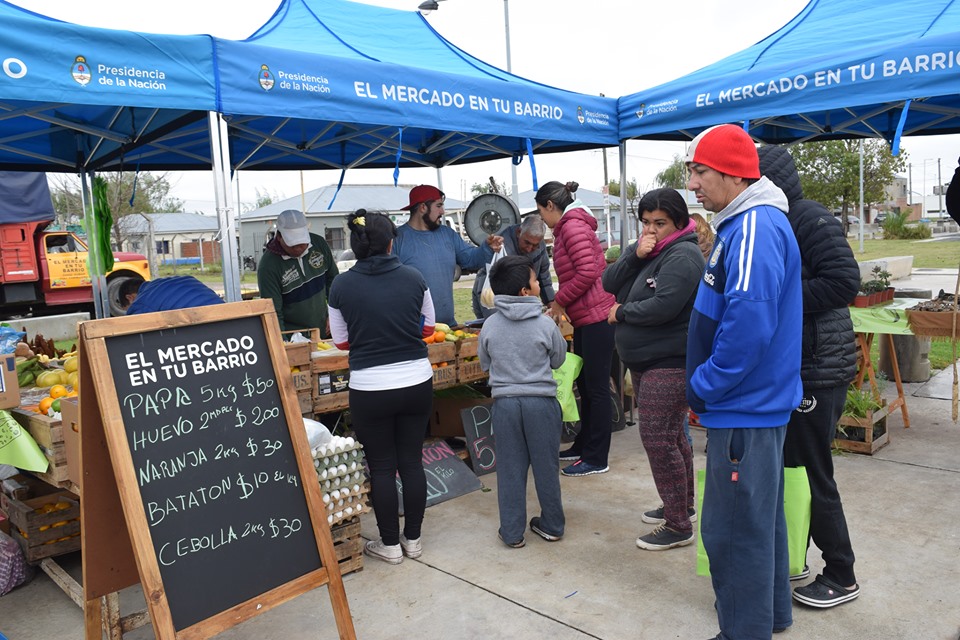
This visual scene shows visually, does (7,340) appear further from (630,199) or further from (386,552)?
(630,199)

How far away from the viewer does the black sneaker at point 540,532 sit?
13.4 feet

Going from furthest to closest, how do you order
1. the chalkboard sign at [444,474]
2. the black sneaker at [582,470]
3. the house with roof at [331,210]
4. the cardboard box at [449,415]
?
the house with roof at [331,210] → the cardboard box at [449,415] → the black sneaker at [582,470] → the chalkboard sign at [444,474]

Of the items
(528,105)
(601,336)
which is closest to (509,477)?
(601,336)

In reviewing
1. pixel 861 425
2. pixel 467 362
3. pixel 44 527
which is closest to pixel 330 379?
pixel 467 362

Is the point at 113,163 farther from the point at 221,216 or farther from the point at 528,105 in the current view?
the point at 528,105

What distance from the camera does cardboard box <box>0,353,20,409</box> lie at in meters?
3.47

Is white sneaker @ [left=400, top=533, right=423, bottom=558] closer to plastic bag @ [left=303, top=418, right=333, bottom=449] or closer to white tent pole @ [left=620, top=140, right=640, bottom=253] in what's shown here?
plastic bag @ [left=303, top=418, right=333, bottom=449]

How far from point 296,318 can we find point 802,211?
3.79 metres

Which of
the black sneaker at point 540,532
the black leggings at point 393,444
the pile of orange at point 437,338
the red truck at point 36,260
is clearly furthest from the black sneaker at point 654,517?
the red truck at point 36,260

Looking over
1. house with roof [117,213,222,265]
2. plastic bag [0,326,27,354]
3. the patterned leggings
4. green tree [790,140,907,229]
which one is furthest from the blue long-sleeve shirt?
house with roof [117,213,222,265]

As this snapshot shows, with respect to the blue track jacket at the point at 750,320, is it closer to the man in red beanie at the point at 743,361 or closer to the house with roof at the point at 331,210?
the man in red beanie at the point at 743,361

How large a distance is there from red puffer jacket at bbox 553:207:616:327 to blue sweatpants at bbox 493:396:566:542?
121cm

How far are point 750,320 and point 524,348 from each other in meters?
1.61

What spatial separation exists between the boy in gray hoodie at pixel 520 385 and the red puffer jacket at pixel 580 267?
3.57ft
